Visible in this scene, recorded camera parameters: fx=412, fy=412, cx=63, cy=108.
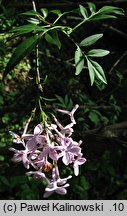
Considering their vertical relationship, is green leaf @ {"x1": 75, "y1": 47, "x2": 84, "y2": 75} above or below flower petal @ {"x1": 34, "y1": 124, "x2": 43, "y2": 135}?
above

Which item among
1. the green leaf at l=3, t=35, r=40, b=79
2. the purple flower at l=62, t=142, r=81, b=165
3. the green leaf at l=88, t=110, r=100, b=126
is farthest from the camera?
the green leaf at l=88, t=110, r=100, b=126

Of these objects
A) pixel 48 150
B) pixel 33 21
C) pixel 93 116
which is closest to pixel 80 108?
pixel 93 116

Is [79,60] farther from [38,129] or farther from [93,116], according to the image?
[93,116]

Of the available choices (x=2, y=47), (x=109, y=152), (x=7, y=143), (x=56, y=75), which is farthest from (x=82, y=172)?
(x=2, y=47)

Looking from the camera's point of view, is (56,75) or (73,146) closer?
(73,146)

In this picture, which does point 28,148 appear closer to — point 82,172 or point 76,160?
point 76,160

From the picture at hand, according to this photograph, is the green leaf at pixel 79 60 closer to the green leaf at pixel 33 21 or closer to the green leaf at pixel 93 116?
the green leaf at pixel 33 21

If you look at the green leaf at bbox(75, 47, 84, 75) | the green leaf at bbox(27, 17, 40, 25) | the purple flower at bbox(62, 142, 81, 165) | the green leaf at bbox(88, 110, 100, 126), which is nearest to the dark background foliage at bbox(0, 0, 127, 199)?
the green leaf at bbox(88, 110, 100, 126)

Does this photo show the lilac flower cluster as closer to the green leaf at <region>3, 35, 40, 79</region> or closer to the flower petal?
the flower petal
